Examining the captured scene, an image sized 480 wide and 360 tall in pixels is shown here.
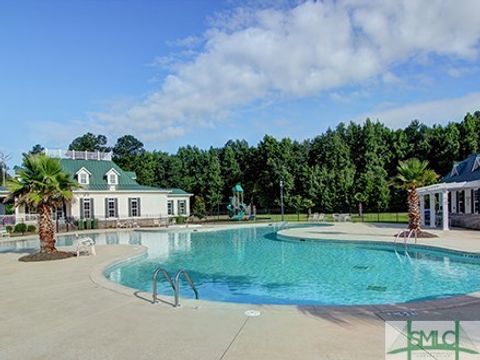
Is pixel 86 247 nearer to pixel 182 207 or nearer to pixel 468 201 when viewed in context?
pixel 468 201

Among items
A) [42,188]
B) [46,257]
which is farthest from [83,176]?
[46,257]

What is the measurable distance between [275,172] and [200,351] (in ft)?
144

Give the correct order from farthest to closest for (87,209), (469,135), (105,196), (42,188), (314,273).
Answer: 1. (469,135)
2. (105,196)
3. (87,209)
4. (42,188)
5. (314,273)

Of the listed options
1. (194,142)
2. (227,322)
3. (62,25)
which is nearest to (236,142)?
(194,142)

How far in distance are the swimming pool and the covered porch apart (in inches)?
312

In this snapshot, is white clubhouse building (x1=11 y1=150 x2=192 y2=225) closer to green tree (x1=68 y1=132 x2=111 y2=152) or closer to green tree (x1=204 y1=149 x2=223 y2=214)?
green tree (x1=204 y1=149 x2=223 y2=214)

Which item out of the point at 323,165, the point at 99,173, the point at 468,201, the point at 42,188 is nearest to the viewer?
the point at 42,188

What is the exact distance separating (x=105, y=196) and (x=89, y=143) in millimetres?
43300

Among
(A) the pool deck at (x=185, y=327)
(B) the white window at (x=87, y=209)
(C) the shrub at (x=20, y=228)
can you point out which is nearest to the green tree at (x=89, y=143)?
(B) the white window at (x=87, y=209)

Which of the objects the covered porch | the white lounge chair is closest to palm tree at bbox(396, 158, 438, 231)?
the covered porch

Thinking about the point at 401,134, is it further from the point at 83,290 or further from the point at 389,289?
the point at 83,290

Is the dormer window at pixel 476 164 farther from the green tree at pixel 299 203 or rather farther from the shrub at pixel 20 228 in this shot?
the shrub at pixel 20 228

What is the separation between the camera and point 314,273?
1267 cm

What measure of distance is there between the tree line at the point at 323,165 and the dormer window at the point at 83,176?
13.0 metres
